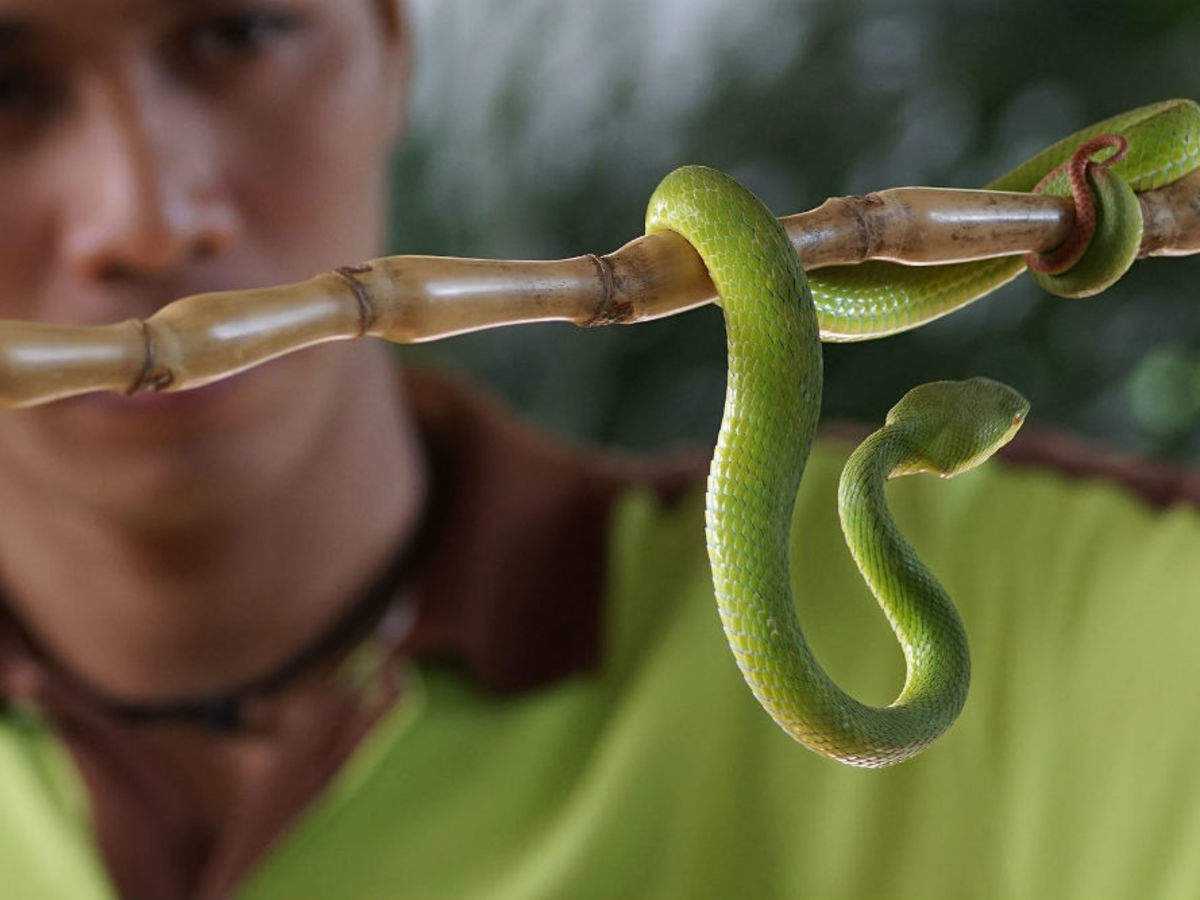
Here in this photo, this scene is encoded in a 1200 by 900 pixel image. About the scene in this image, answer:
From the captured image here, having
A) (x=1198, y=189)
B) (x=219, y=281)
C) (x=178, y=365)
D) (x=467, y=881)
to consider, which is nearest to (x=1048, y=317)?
(x=467, y=881)

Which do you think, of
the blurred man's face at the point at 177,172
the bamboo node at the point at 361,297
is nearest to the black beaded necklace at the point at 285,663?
the blurred man's face at the point at 177,172

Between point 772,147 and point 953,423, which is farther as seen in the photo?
point 772,147

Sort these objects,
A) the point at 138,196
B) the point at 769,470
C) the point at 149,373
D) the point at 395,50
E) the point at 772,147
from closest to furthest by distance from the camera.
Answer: the point at 149,373, the point at 769,470, the point at 138,196, the point at 395,50, the point at 772,147

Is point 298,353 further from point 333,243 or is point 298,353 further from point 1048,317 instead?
point 1048,317

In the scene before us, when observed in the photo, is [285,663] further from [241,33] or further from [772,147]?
[772,147]

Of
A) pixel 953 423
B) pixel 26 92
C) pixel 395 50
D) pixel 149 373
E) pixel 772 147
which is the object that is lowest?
pixel 149 373

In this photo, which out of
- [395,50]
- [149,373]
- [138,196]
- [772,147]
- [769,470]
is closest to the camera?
[149,373]

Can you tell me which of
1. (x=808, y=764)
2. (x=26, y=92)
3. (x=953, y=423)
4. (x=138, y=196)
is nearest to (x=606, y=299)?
(x=953, y=423)

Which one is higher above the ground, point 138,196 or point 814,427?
point 138,196
